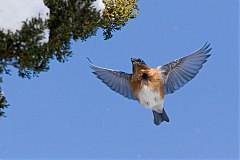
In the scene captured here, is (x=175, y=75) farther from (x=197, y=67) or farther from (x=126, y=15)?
(x=126, y=15)

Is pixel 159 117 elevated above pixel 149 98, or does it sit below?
above

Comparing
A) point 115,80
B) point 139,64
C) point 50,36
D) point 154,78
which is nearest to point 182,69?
point 154,78

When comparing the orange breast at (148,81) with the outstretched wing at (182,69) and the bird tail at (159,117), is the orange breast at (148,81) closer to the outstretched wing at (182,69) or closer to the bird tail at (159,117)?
the outstretched wing at (182,69)

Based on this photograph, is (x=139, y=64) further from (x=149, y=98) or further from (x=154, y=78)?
(x=149, y=98)

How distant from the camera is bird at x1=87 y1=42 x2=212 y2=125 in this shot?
Result: 29.2ft

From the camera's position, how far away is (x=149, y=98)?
29.8 feet

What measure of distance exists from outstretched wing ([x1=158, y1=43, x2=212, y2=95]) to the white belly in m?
0.34

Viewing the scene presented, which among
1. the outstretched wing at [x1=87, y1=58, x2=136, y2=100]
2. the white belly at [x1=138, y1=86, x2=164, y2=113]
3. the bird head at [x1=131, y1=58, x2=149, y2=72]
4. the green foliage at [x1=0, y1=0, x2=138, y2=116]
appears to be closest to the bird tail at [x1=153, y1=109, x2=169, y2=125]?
the white belly at [x1=138, y1=86, x2=164, y2=113]

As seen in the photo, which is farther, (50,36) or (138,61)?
(138,61)

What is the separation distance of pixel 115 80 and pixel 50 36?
92.3 inches

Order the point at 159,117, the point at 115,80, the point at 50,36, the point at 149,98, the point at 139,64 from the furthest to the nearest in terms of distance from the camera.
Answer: the point at 159,117, the point at 115,80, the point at 149,98, the point at 139,64, the point at 50,36

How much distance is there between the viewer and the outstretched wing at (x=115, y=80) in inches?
380

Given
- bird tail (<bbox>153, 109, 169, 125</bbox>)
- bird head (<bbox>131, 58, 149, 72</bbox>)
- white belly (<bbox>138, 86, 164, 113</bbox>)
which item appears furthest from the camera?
bird tail (<bbox>153, 109, 169, 125</bbox>)

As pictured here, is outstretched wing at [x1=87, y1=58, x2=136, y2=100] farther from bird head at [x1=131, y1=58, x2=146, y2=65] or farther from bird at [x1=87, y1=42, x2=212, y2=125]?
bird head at [x1=131, y1=58, x2=146, y2=65]
